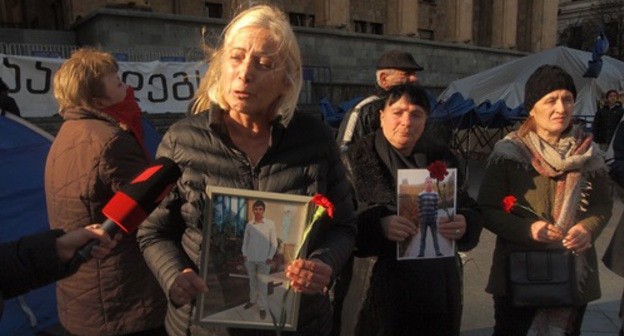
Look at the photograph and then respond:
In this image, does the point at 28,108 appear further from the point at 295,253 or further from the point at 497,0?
the point at 497,0

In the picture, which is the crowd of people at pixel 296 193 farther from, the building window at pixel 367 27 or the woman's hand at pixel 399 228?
the building window at pixel 367 27

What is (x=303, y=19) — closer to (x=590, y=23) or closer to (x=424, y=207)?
(x=424, y=207)

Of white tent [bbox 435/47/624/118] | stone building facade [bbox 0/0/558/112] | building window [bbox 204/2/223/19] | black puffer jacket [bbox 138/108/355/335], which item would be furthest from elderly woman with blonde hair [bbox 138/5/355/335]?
building window [bbox 204/2/223/19]

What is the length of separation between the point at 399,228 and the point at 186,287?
1039 millimetres

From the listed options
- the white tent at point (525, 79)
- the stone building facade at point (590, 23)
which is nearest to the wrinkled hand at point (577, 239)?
the white tent at point (525, 79)

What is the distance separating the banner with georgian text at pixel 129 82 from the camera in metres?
7.84

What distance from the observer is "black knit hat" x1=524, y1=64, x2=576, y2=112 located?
234 cm

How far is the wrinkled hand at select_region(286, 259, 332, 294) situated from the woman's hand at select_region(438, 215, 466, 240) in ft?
2.71

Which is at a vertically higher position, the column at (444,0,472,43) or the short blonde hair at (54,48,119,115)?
the column at (444,0,472,43)

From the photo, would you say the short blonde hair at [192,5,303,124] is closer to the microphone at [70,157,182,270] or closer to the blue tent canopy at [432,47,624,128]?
the microphone at [70,157,182,270]

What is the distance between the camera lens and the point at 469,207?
2.36 m

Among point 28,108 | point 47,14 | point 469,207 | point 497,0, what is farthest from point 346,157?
point 497,0

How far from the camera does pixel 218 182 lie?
1521mm

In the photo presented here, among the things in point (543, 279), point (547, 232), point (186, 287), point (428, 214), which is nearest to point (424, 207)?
point (428, 214)
